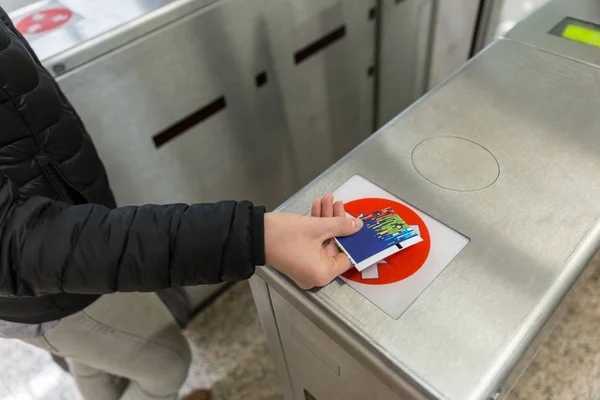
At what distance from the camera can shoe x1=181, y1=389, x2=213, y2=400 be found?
3.72ft

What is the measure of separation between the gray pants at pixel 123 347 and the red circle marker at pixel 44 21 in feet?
1.53

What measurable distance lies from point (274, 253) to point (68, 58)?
0.48m

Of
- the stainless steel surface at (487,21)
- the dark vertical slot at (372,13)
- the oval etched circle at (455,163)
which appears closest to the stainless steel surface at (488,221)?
the oval etched circle at (455,163)

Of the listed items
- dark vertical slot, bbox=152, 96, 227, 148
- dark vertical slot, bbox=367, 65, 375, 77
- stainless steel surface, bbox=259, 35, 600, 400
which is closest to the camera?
stainless steel surface, bbox=259, 35, 600, 400

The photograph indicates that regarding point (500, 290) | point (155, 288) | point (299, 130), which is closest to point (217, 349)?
point (299, 130)

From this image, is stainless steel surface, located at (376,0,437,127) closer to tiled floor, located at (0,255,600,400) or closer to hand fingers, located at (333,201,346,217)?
tiled floor, located at (0,255,600,400)

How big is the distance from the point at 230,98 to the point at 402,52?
60cm

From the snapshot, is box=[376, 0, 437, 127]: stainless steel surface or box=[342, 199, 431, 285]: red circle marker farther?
box=[376, 0, 437, 127]: stainless steel surface

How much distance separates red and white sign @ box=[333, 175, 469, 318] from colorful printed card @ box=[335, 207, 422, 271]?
1 centimetres

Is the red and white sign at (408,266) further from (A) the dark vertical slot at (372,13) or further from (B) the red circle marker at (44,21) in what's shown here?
(A) the dark vertical slot at (372,13)

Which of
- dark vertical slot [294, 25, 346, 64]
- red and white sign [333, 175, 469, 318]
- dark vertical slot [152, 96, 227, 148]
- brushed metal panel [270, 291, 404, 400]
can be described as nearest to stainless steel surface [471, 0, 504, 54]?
dark vertical slot [294, 25, 346, 64]

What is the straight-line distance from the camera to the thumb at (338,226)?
1.68 feet

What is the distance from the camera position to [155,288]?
19.4 inches

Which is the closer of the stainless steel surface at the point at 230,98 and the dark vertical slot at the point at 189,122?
the stainless steel surface at the point at 230,98
